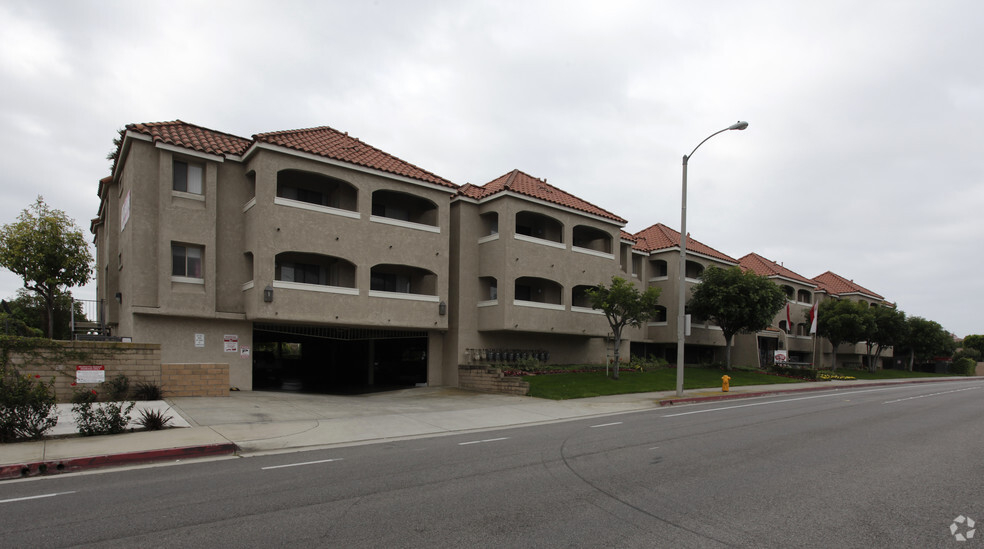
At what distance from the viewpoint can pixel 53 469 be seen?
892cm

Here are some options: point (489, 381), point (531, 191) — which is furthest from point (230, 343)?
point (531, 191)

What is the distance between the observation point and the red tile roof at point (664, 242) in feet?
126

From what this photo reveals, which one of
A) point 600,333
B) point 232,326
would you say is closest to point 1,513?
point 232,326

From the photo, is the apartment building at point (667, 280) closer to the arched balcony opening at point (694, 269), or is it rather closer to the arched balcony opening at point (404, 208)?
the arched balcony opening at point (694, 269)

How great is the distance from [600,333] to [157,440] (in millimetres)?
22405

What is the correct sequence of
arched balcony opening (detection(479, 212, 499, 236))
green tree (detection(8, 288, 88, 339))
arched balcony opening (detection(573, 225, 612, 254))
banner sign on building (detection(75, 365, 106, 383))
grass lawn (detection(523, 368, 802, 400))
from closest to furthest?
1. banner sign on building (detection(75, 365, 106, 383))
2. grass lawn (detection(523, 368, 802, 400))
3. arched balcony opening (detection(479, 212, 499, 236))
4. arched balcony opening (detection(573, 225, 612, 254))
5. green tree (detection(8, 288, 88, 339))

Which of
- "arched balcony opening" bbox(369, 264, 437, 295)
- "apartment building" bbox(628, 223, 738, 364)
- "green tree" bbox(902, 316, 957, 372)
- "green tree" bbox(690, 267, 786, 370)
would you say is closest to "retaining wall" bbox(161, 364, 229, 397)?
"arched balcony opening" bbox(369, 264, 437, 295)

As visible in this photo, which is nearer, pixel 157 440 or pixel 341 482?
pixel 341 482

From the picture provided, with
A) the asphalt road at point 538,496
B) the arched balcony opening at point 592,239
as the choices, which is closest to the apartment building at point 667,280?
the arched balcony opening at point 592,239

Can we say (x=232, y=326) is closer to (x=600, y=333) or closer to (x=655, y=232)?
(x=600, y=333)

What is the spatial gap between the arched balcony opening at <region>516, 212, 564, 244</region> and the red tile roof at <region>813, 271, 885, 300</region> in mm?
38896

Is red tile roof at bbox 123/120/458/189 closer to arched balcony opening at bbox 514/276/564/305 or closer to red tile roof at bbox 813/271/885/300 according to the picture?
arched balcony opening at bbox 514/276/564/305

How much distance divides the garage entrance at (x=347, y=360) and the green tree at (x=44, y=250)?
8679mm

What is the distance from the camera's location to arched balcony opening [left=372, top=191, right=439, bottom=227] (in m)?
26.0
